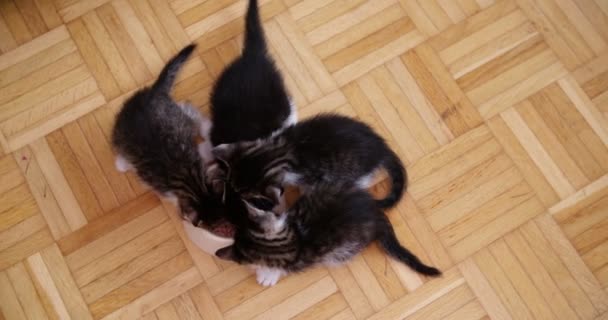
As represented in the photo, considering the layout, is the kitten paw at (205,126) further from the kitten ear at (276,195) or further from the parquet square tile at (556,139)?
the parquet square tile at (556,139)

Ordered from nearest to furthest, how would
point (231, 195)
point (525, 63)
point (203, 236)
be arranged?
point (231, 195) < point (203, 236) < point (525, 63)

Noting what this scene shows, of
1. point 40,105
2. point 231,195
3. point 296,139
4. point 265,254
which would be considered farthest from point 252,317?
point 40,105

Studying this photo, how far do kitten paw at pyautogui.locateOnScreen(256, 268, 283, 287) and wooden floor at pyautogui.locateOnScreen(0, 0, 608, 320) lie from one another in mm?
24

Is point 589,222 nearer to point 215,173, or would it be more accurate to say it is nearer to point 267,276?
point 267,276

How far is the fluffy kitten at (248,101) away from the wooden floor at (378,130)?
6.8 inches

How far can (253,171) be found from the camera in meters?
1.32

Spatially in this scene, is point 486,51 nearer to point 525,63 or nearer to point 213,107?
point 525,63

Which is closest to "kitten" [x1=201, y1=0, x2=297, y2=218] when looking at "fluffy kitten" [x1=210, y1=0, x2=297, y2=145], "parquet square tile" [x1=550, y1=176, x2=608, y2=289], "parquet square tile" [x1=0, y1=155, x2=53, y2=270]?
"fluffy kitten" [x1=210, y1=0, x2=297, y2=145]

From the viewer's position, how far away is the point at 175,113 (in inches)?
56.7

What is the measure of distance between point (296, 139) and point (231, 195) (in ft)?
0.75

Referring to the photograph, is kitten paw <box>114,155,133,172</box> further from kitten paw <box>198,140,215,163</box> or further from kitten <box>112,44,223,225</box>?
kitten paw <box>198,140,215,163</box>

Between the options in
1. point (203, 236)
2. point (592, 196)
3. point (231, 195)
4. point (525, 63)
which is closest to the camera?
point (231, 195)

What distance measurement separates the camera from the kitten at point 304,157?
4.36 feet

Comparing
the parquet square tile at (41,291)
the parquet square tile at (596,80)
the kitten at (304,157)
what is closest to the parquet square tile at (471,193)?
the kitten at (304,157)
